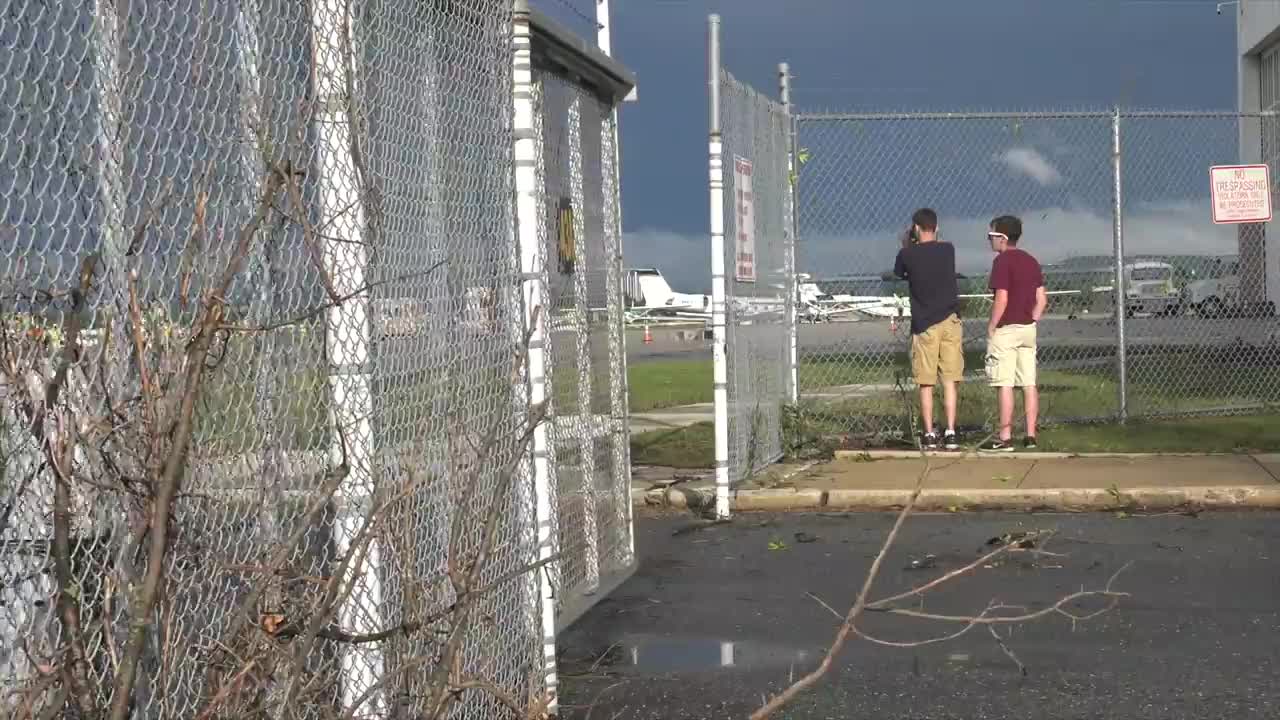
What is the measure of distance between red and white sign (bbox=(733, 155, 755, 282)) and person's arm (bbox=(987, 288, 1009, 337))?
86.4 inches

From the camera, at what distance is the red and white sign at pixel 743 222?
10141mm

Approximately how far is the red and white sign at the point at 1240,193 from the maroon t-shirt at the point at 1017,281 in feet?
8.69

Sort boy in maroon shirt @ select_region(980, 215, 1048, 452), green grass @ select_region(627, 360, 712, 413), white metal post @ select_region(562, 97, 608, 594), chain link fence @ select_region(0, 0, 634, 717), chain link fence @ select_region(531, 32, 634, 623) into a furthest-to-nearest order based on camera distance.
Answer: green grass @ select_region(627, 360, 712, 413), boy in maroon shirt @ select_region(980, 215, 1048, 452), white metal post @ select_region(562, 97, 608, 594), chain link fence @ select_region(531, 32, 634, 623), chain link fence @ select_region(0, 0, 634, 717)

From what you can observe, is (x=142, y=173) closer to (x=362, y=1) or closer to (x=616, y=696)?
(x=362, y=1)

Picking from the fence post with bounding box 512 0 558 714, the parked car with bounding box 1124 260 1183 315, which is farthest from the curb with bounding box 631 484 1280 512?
the fence post with bounding box 512 0 558 714

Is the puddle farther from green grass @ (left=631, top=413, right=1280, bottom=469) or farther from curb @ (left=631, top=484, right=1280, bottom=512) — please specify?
green grass @ (left=631, top=413, right=1280, bottom=469)

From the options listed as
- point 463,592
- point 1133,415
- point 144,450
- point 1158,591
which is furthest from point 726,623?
point 1133,415

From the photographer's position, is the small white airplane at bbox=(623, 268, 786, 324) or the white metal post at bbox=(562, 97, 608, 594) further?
the small white airplane at bbox=(623, 268, 786, 324)

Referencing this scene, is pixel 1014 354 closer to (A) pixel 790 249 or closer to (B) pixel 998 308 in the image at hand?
(B) pixel 998 308

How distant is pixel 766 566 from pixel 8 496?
5862 millimetres

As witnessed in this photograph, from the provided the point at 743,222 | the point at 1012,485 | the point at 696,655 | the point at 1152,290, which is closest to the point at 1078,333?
the point at 1152,290

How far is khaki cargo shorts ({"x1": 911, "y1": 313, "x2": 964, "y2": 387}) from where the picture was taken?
38.7ft

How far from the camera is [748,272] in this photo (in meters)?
10.5

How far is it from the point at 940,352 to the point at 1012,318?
0.61 m
